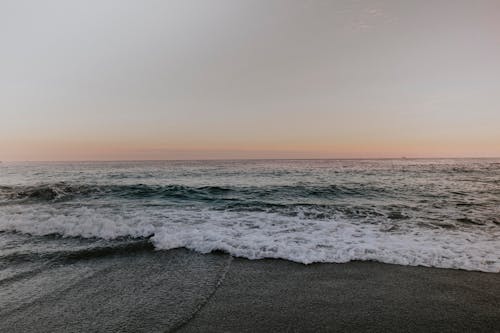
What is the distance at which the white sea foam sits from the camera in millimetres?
6133

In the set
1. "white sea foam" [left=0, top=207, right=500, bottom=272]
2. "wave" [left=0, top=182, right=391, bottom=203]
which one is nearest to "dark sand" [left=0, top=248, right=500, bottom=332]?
"white sea foam" [left=0, top=207, right=500, bottom=272]

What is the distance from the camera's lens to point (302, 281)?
500 cm

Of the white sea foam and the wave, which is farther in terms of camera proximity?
the wave

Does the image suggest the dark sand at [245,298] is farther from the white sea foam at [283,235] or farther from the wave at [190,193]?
the wave at [190,193]

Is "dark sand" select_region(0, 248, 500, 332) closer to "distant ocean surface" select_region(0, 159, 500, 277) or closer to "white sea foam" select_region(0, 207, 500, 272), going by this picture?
"white sea foam" select_region(0, 207, 500, 272)

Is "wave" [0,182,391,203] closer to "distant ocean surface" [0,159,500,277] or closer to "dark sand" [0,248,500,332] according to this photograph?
"distant ocean surface" [0,159,500,277]

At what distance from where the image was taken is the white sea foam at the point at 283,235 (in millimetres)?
6133

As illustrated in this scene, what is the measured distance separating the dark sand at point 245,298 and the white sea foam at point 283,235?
53cm

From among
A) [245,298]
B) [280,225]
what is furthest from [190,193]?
[245,298]

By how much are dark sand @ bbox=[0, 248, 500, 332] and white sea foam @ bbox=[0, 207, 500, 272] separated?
0.53m

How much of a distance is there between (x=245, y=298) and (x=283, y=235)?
146 inches

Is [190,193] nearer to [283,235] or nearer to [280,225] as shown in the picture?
[280,225]

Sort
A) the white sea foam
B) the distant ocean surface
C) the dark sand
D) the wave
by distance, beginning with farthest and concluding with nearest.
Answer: the wave
the distant ocean surface
the white sea foam
the dark sand

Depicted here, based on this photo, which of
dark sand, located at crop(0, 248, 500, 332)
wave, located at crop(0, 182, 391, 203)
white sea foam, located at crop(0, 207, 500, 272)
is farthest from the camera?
wave, located at crop(0, 182, 391, 203)
